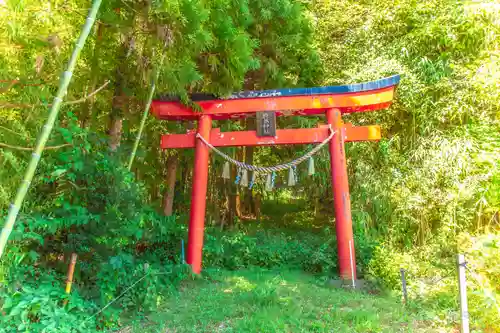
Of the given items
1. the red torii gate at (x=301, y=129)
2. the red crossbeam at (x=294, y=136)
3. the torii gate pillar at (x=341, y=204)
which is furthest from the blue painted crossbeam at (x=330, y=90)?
the red crossbeam at (x=294, y=136)

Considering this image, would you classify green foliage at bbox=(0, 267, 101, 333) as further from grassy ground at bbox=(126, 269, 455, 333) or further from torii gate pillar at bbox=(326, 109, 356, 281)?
torii gate pillar at bbox=(326, 109, 356, 281)

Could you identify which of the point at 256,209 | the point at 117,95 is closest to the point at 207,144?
the point at 117,95

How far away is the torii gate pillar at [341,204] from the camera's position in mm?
5324

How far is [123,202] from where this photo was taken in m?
3.96

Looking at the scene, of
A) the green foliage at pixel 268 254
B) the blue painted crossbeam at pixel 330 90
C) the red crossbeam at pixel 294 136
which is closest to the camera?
the blue painted crossbeam at pixel 330 90

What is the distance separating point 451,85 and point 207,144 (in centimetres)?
A: 412

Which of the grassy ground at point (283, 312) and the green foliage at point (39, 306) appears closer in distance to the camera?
Answer: the green foliage at point (39, 306)

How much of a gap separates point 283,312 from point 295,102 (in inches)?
124

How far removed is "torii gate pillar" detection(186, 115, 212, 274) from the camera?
5.46m

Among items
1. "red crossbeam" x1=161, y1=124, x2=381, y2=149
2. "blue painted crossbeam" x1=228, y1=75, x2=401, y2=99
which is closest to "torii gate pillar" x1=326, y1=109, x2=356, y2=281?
"red crossbeam" x1=161, y1=124, x2=381, y2=149

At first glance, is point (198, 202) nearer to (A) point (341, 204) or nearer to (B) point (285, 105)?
(B) point (285, 105)

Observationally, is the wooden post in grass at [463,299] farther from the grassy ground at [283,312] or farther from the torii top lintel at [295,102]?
the torii top lintel at [295,102]

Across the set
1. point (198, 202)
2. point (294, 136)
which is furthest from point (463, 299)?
point (198, 202)

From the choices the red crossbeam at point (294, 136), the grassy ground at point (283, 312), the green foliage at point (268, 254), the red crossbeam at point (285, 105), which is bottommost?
the grassy ground at point (283, 312)
